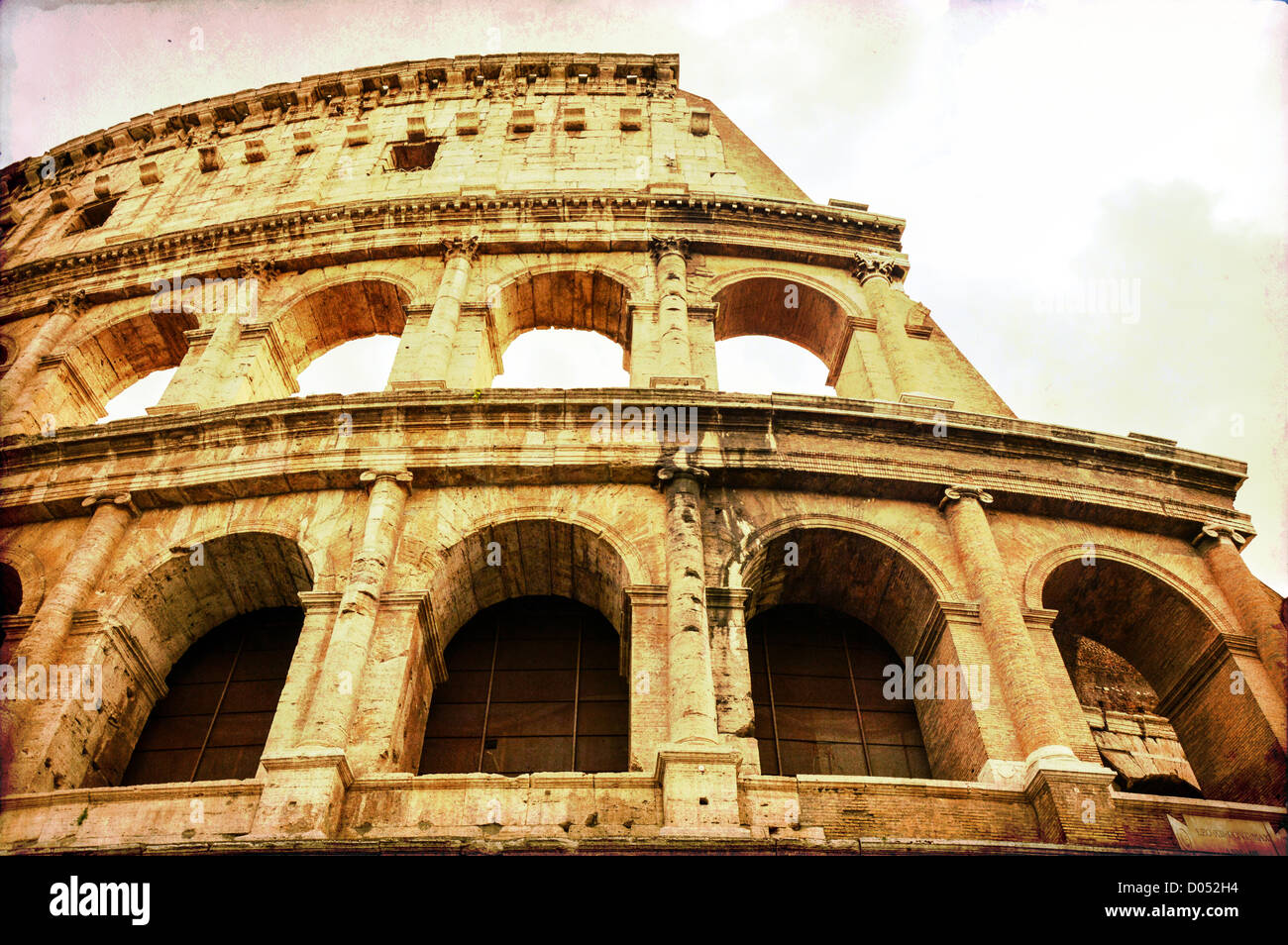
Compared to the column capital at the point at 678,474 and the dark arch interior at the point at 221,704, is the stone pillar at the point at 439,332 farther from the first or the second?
the dark arch interior at the point at 221,704

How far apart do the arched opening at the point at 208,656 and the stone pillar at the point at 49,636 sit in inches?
20.7

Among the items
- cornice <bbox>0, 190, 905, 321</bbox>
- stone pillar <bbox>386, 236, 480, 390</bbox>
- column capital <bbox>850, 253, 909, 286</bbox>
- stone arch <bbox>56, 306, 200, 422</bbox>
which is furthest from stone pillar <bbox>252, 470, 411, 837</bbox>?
column capital <bbox>850, 253, 909, 286</bbox>

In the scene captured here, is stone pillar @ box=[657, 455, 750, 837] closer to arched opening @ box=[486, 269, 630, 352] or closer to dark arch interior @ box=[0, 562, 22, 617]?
arched opening @ box=[486, 269, 630, 352]

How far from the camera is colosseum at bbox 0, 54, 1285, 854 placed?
8.81 meters

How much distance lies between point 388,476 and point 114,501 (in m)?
3.39

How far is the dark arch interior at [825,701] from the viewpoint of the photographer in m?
10.5

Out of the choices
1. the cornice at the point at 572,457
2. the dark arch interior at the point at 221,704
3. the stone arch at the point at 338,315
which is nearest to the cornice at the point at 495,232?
the stone arch at the point at 338,315

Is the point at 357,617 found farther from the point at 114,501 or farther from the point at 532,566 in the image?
the point at 114,501

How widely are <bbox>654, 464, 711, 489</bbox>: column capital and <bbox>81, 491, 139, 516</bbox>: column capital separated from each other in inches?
249

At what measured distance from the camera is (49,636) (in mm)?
10359
